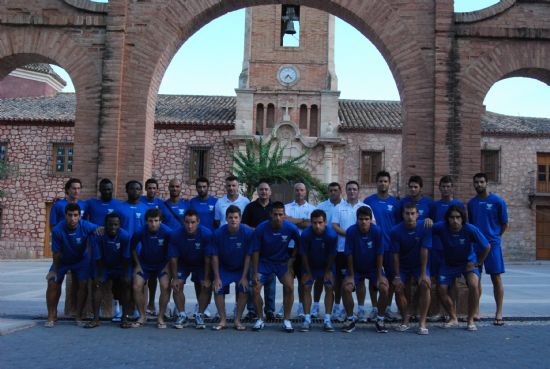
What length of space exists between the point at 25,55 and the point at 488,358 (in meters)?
8.04

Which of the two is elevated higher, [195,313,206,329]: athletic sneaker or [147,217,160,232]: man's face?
[147,217,160,232]: man's face

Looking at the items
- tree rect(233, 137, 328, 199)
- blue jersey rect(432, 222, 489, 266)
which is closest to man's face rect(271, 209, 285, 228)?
blue jersey rect(432, 222, 489, 266)

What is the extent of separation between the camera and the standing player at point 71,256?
718cm

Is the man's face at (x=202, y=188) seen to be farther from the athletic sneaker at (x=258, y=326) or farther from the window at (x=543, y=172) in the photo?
the window at (x=543, y=172)

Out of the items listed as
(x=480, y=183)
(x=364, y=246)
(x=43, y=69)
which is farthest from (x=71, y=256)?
(x=43, y=69)

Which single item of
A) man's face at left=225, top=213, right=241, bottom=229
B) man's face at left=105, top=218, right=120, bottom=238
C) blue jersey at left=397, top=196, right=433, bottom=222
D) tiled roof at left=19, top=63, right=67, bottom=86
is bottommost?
man's face at left=105, top=218, right=120, bottom=238

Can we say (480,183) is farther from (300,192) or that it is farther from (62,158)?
(62,158)

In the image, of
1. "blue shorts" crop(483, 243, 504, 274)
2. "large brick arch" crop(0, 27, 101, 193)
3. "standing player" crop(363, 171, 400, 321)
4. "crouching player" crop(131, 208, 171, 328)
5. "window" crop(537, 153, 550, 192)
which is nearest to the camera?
"crouching player" crop(131, 208, 171, 328)

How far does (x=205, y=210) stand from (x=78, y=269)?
1.87m

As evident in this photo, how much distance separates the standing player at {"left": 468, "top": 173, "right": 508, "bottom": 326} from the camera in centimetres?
774

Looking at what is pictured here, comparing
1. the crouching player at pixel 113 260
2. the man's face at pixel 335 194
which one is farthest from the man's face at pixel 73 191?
the man's face at pixel 335 194

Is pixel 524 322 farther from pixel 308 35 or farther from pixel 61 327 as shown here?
pixel 308 35

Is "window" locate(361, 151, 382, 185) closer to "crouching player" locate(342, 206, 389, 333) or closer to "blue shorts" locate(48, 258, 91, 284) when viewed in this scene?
"crouching player" locate(342, 206, 389, 333)

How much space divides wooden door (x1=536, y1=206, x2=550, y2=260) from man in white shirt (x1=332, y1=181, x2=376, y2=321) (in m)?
25.4
